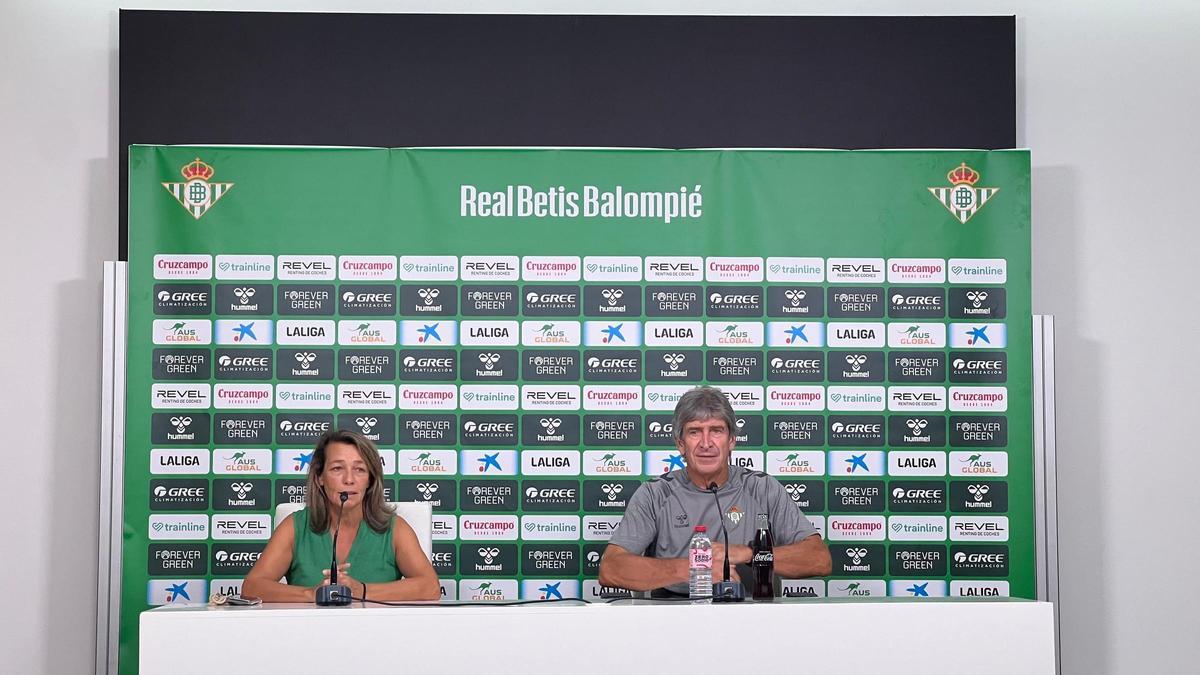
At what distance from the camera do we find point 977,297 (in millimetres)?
3959

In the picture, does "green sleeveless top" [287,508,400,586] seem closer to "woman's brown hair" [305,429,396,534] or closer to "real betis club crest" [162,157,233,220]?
"woman's brown hair" [305,429,396,534]

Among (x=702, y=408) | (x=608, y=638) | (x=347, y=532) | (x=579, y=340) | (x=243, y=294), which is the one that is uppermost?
(x=243, y=294)

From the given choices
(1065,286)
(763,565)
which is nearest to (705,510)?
(763,565)

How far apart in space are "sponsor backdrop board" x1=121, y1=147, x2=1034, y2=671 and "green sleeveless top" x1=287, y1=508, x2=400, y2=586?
63 cm

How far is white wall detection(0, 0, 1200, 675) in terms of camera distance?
4.03 m

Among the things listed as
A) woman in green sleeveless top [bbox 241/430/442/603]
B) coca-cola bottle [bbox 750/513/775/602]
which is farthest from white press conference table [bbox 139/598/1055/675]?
woman in green sleeveless top [bbox 241/430/442/603]

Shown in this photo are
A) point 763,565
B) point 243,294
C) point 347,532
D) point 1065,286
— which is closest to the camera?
point 763,565

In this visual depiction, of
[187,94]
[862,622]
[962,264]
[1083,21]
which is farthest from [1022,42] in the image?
[187,94]

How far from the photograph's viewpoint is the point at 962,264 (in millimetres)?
3969

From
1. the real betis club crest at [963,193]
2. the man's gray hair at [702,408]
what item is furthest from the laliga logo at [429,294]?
the real betis club crest at [963,193]

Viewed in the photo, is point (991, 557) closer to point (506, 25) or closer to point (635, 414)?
point (635, 414)

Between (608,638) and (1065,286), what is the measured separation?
2.43 metres

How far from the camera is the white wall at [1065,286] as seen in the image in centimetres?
403

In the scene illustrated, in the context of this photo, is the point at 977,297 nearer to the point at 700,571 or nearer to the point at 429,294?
the point at 700,571
